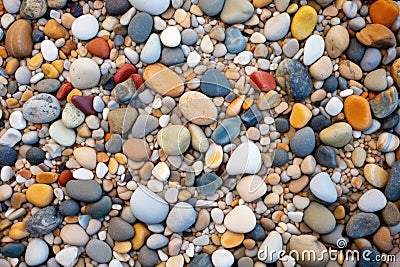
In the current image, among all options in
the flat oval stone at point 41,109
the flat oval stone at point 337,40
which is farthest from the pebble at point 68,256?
the flat oval stone at point 337,40

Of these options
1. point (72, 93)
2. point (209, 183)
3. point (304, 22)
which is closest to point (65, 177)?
point (72, 93)

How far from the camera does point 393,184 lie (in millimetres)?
887

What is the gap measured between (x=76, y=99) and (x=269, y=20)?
0.37 metres

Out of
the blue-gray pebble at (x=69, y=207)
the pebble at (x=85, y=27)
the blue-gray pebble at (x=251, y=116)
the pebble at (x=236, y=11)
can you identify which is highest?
the pebble at (x=236, y=11)

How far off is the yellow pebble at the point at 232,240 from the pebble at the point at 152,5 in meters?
0.41

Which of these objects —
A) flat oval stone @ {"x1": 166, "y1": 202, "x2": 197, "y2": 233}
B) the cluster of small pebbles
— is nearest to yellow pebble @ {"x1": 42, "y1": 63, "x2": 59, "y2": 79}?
the cluster of small pebbles

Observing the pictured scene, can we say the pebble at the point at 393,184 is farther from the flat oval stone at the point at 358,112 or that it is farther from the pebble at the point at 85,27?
the pebble at the point at 85,27

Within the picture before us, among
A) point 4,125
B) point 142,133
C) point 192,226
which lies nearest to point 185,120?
point 142,133

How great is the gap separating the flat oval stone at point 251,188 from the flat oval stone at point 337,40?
10.2 inches

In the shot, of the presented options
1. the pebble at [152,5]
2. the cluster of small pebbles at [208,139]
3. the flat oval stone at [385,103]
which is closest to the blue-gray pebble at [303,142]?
the cluster of small pebbles at [208,139]

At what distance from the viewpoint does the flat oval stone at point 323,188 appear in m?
0.89

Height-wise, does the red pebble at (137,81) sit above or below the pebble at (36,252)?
above

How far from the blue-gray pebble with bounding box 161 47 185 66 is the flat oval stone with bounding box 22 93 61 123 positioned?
207 millimetres

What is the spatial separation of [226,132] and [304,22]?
24 cm
